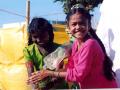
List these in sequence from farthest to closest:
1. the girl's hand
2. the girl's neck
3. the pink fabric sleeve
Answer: the girl's hand
the girl's neck
the pink fabric sleeve

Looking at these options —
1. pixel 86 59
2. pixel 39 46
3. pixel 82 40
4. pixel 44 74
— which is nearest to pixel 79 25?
pixel 82 40

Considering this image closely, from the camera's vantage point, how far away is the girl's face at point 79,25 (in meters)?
3.23

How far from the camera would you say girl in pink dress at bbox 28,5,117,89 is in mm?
3096

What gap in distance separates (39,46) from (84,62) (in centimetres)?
115

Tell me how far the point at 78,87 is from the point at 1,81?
4326 millimetres

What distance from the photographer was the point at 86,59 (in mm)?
3082

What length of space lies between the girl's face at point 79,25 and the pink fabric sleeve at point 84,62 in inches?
4.8

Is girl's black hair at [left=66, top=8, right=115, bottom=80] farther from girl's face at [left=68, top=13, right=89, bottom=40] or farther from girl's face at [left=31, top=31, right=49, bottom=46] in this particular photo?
girl's face at [left=31, top=31, right=49, bottom=46]

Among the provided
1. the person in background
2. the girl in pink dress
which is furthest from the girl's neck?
the person in background

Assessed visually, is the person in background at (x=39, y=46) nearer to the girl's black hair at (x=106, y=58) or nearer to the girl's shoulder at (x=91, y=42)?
the girl's black hair at (x=106, y=58)

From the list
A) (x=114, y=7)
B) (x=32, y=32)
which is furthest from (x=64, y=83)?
(x=114, y=7)

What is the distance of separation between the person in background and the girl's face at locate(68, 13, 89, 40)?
0.78 meters

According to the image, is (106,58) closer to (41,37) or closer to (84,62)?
(84,62)

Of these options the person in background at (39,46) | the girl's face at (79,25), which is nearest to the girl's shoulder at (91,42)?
the girl's face at (79,25)
